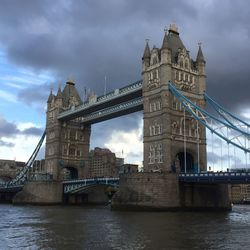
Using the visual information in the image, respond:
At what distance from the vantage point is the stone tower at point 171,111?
2418 inches

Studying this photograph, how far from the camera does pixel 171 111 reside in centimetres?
6238

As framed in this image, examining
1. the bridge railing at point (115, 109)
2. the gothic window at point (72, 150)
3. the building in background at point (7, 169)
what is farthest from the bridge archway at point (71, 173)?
the building in background at point (7, 169)

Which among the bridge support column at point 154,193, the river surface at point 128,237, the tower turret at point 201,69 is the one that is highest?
the tower turret at point 201,69

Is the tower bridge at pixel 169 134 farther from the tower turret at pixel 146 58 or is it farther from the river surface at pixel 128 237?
the river surface at pixel 128 237

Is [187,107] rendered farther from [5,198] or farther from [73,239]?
[5,198]

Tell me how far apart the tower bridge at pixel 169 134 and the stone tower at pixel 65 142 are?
7.85 meters

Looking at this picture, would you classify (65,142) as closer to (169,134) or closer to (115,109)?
(115,109)

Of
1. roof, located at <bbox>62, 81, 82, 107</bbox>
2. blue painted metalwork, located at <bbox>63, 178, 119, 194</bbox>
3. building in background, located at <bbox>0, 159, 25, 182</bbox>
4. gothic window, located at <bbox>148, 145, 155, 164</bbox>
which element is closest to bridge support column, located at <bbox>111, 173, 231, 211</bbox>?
gothic window, located at <bbox>148, 145, 155, 164</bbox>

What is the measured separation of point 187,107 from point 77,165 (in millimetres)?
38628

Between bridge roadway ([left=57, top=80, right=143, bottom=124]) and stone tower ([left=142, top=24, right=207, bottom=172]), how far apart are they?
4.32 m

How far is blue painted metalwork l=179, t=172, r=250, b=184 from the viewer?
50.0 m

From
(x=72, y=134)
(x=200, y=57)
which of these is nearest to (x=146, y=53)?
(x=200, y=57)

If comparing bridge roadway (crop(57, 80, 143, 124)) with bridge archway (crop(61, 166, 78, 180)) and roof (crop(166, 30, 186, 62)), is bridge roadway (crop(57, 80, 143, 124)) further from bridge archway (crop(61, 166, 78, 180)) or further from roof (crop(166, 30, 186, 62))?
bridge archway (crop(61, 166, 78, 180))

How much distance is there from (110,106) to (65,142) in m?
16.9
